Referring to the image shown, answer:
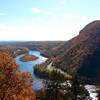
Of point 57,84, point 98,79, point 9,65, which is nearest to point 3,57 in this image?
point 9,65

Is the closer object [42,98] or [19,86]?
[19,86]

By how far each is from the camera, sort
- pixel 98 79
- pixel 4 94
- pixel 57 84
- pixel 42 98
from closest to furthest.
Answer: pixel 4 94, pixel 57 84, pixel 42 98, pixel 98 79

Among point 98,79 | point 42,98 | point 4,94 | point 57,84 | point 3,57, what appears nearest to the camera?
point 4,94

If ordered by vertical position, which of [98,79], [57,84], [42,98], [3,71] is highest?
[3,71]

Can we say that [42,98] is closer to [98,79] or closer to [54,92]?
[54,92]

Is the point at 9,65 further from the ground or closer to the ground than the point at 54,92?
further from the ground

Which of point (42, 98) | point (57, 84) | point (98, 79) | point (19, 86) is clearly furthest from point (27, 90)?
point (98, 79)

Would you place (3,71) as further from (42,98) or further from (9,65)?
(42,98)
